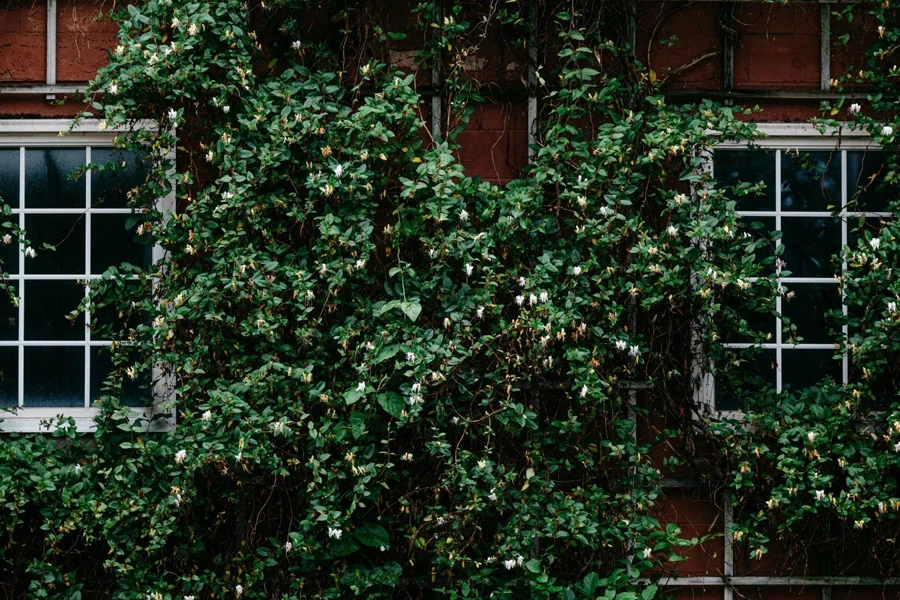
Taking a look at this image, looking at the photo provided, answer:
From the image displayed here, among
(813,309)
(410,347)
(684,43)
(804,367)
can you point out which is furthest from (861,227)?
(410,347)

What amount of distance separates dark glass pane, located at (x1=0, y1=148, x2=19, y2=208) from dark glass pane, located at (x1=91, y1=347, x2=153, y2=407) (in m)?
1.07

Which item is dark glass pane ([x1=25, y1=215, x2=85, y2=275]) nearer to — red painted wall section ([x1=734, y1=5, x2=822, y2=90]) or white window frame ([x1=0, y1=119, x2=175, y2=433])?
white window frame ([x1=0, y1=119, x2=175, y2=433])

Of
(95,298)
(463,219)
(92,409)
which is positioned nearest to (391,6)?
(463,219)

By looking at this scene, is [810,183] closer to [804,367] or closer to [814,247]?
[814,247]

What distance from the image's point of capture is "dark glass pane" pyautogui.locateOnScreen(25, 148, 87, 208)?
5.54 meters

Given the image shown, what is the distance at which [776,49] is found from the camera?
5.54 metres

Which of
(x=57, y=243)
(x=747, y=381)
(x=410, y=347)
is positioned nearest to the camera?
(x=410, y=347)

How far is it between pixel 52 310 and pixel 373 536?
7.94ft

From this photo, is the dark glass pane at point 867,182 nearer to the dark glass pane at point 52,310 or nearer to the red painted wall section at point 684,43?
the red painted wall section at point 684,43

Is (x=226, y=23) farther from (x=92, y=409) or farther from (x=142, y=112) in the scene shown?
(x=92, y=409)

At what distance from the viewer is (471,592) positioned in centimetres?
502

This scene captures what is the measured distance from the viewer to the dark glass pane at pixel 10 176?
5539 millimetres

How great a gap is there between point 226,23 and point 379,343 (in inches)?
80.3

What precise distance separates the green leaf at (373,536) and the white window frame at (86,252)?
132 cm
